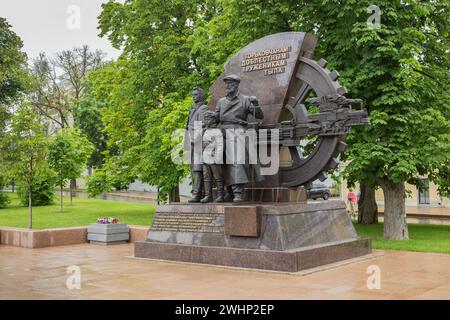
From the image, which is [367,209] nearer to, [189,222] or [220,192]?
[220,192]

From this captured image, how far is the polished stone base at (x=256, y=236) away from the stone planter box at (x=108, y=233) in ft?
11.4

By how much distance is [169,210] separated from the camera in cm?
1188

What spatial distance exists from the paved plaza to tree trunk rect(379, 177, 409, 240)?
4.38 m

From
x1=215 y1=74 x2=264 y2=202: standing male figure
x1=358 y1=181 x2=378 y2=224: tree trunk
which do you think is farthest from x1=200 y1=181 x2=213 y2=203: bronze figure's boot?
x1=358 y1=181 x2=378 y2=224: tree trunk

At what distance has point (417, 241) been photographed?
15.6m

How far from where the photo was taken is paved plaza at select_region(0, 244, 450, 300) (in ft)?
25.3

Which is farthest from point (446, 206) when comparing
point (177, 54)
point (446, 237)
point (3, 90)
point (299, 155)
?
point (3, 90)

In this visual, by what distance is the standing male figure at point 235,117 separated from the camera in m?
11.0

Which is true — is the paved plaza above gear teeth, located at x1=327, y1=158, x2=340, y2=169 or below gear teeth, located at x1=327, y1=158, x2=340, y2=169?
below

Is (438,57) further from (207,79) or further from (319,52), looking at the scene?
(207,79)

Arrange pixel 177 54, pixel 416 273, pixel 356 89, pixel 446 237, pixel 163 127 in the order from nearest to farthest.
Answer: pixel 416 273 < pixel 356 89 < pixel 446 237 < pixel 163 127 < pixel 177 54

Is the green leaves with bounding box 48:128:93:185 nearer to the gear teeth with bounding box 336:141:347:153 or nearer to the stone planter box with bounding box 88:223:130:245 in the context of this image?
the stone planter box with bounding box 88:223:130:245

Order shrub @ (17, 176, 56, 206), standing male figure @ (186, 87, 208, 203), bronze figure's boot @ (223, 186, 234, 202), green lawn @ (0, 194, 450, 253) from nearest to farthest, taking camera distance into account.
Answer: bronze figure's boot @ (223, 186, 234, 202)
standing male figure @ (186, 87, 208, 203)
green lawn @ (0, 194, 450, 253)
shrub @ (17, 176, 56, 206)

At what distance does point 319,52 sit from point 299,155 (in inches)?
237
